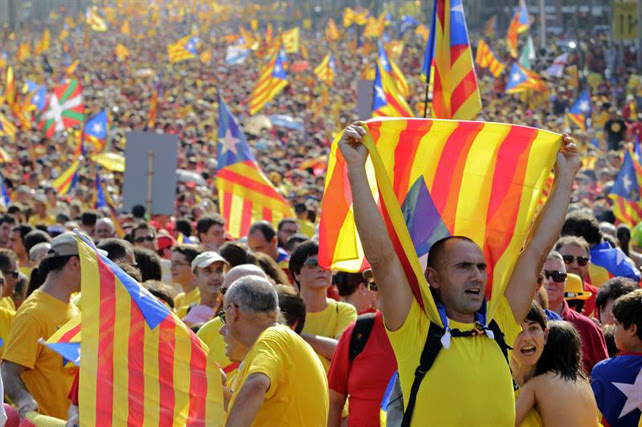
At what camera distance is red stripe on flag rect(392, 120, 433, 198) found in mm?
4586

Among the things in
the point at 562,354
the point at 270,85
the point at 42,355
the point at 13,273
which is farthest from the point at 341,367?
the point at 270,85

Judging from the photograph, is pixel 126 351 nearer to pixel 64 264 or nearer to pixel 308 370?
pixel 308 370

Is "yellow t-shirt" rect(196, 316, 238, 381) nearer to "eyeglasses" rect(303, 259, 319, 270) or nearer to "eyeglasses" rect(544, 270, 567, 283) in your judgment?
"eyeglasses" rect(303, 259, 319, 270)

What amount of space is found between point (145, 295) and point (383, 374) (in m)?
0.93

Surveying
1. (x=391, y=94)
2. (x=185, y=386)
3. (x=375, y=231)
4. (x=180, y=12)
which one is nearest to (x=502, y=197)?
(x=375, y=231)

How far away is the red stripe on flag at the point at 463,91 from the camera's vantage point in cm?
830

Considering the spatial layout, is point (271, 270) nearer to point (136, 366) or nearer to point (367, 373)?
point (367, 373)

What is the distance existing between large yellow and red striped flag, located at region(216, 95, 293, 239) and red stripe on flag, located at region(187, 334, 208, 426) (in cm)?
654

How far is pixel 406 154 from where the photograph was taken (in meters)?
4.62

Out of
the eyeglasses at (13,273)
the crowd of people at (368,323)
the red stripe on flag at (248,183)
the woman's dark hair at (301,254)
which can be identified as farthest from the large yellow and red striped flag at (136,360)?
the red stripe on flag at (248,183)

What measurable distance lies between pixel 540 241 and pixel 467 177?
1.19 feet

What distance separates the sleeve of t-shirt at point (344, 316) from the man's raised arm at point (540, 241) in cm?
198

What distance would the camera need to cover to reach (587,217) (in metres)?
8.14

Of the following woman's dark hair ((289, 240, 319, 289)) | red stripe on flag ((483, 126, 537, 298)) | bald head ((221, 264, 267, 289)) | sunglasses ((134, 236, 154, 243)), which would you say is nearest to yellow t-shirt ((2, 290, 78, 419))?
bald head ((221, 264, 267, 289))
